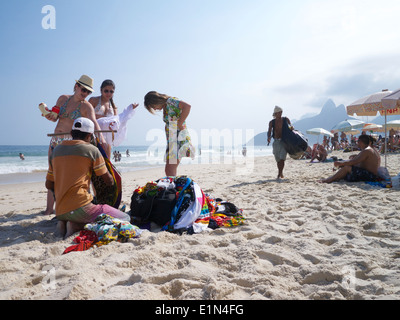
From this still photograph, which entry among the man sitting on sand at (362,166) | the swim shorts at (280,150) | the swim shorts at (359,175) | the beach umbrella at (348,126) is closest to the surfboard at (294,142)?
the swim shorts at (280,150)

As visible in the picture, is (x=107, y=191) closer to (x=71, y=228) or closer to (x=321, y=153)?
(x=71, y=228)

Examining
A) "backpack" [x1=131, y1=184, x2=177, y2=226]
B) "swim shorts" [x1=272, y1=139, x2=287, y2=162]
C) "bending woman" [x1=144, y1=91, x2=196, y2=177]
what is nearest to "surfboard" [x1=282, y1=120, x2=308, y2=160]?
"swim shorts" [x1=272, y1=139, x2=287, y2=162]

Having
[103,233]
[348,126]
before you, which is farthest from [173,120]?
[348,126]

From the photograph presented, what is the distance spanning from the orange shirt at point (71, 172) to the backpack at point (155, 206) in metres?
0.59

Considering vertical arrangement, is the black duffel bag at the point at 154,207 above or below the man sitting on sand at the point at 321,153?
below

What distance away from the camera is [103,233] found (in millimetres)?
2207

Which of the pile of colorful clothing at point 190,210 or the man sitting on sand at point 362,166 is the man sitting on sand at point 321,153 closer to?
the man sitting on sand at point 362,166

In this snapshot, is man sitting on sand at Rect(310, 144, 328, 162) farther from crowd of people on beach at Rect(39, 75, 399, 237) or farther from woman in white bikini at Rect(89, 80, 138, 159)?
woman in white bikini at Rect(89, 80, 138, 159)

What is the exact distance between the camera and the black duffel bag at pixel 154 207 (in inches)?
105

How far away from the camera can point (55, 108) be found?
10.1 ft

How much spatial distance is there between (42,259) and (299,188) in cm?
423

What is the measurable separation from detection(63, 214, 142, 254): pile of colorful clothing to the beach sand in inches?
4.4

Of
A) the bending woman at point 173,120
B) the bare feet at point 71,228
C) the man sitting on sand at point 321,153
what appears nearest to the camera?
the bare feet at point 71,228

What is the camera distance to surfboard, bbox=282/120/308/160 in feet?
18.5
